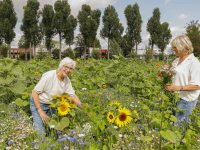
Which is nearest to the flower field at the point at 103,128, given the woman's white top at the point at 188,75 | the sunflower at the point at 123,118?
the sunflower at the point at 123,118

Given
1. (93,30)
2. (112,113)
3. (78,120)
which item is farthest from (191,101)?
(93,30)

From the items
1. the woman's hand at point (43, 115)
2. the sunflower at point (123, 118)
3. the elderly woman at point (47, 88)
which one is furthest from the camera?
the elderly woman at point (47, 88)

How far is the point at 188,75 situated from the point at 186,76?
0.04m

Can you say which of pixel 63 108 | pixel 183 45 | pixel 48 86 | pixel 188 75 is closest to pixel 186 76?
pixel 188 75

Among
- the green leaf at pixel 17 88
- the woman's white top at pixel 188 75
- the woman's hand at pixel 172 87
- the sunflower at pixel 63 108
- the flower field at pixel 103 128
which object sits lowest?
the flower field at pixel 103 128

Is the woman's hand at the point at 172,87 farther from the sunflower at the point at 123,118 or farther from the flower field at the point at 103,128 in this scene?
the sunflower at the point at 123,118

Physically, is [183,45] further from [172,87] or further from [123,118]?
[123,118]

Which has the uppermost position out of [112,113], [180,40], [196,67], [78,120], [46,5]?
[46,5]

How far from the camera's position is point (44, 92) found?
10.5 ft

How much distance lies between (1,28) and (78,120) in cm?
3648

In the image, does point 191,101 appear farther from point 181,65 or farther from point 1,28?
point 1,28

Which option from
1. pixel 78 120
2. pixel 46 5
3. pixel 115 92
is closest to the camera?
pixel 78 120

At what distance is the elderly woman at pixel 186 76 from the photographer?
2635mm

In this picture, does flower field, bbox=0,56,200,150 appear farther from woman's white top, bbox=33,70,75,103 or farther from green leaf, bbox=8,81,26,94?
woman's white top, bbox=33,70,75,103
